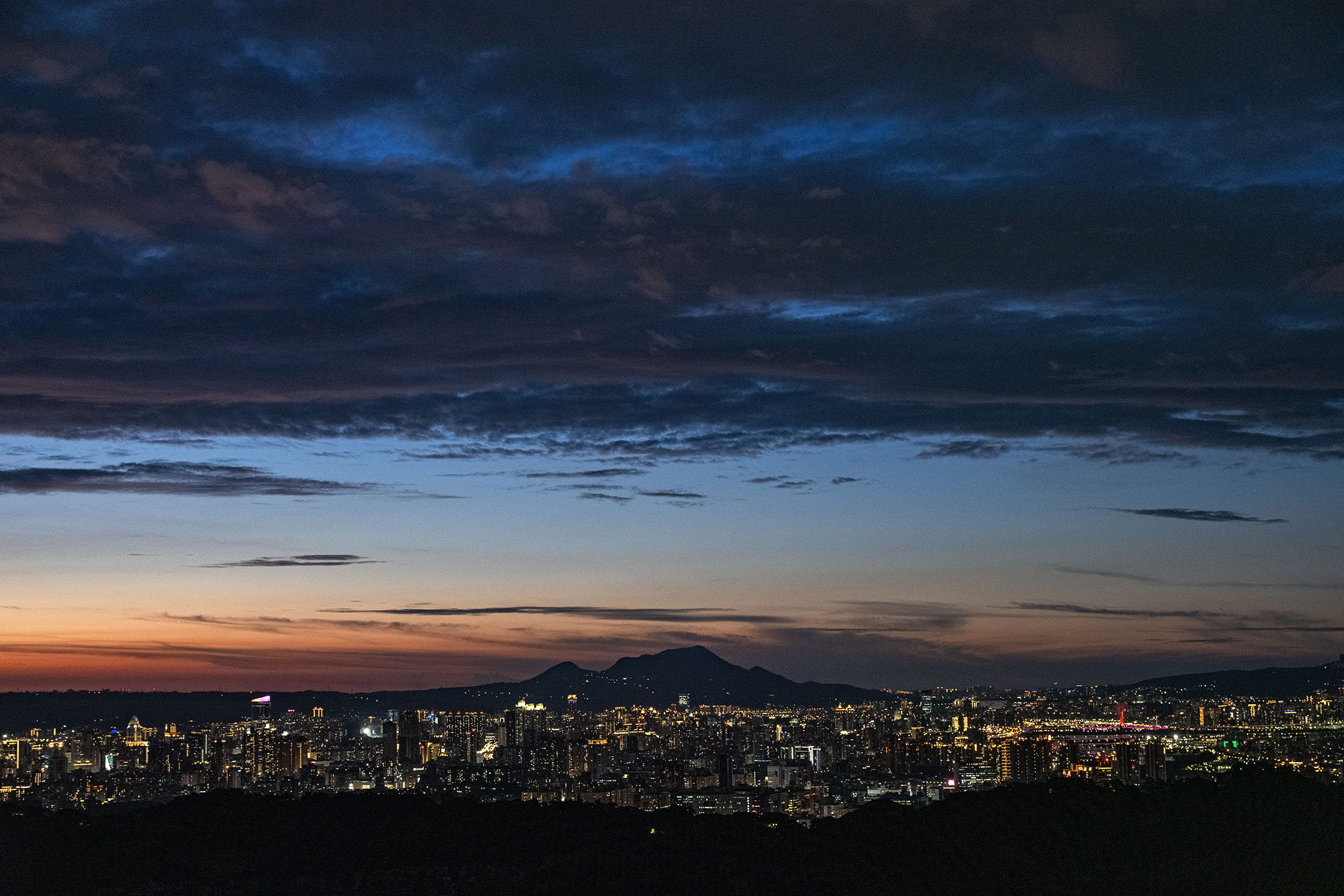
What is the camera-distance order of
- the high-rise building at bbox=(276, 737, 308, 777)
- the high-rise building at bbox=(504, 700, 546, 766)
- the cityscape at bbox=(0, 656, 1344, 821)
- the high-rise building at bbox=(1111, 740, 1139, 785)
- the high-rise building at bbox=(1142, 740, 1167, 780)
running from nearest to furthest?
the high-rise building at bbox=(1111, 740, 1139, 785)
the high-rise building at bbox=(1142, 740, 1167, 780)
the cityscape at bbox=(0, 656, 1344, 821)
the high-rise building at bbox=(276, 737, 308, 777)
the high-rise building at bbox=(504, 700, 546, 766)

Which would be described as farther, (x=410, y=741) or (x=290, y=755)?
(x=410, y=741)

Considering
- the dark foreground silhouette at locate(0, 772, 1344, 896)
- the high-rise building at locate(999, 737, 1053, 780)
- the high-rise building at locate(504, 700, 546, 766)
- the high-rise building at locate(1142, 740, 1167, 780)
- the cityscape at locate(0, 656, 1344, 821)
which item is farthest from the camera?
the high-rise building at locate(504, 700, 546, 766)

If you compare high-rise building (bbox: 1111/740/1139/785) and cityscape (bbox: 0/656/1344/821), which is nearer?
high-rise building (bbox: 1111/740/1139/785)

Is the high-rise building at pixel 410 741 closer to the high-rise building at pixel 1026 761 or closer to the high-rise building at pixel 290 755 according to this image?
the high-rise building at pixel 290 755

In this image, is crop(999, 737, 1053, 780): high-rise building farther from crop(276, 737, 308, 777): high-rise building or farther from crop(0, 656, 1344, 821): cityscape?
crop(276, 737, 308, 777): high-rise building

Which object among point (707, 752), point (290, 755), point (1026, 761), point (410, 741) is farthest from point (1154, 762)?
point (410, 741)

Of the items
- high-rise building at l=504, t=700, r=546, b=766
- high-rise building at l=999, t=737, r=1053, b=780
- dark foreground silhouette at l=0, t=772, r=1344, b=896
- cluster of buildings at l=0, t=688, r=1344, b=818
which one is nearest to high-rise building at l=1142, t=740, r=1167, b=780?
cluster of buildings at l=0, t=688, r=1344, b=818

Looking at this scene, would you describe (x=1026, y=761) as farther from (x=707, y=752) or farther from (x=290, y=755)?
(x=290, y=755)
